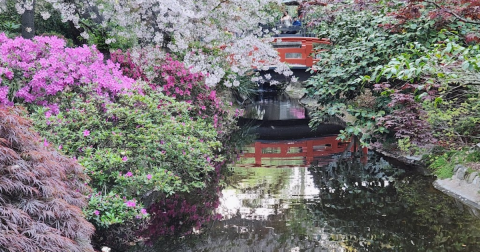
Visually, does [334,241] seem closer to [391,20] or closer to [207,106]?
[391,20]

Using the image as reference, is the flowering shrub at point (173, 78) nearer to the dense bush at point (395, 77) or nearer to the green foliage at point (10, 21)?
the dense bush at point (395, 77)

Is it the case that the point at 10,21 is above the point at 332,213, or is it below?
above

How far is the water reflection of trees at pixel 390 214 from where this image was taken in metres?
5.24

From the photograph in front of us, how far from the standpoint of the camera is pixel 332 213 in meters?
6.22

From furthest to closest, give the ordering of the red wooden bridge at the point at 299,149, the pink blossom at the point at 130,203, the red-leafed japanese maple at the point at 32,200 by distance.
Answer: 1. the red wooden bridge at the point at 299,149
2. the pink blossom at the point at 130,203
3. the red-leafed japanese maple at the point at 32,200

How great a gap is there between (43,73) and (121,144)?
5.01 feet

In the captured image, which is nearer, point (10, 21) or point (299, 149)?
point (10, 21)

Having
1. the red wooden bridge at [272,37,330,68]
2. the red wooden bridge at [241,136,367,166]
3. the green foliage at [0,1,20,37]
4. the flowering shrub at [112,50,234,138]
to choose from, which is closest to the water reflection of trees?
the red wooden bridge at [241,136,367,166]

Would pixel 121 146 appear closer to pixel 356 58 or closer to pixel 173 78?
pixel 173 78

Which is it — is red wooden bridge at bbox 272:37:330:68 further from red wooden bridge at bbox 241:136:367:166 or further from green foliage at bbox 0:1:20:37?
green foliage at bbox 0:1:20:37

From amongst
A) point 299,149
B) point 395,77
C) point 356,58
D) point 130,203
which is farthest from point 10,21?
point 395,77

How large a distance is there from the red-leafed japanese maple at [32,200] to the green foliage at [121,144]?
1.15 metres

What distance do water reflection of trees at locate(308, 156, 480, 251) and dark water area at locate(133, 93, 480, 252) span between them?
0.01m

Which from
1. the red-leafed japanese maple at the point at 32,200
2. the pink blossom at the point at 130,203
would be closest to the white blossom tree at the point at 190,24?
the pink blossom at the point at 130,203
